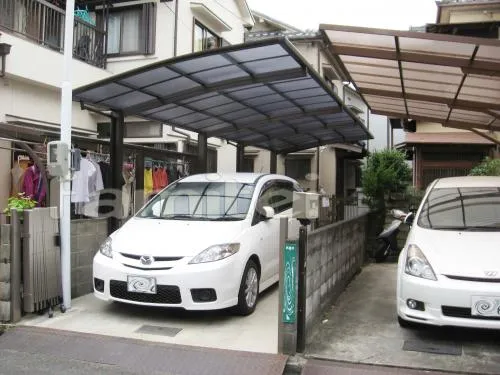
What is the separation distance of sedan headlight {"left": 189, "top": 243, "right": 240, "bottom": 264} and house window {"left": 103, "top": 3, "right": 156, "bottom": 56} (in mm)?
9227

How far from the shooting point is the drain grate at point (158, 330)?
5277mm

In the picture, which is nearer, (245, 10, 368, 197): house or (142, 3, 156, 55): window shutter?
(142, 3, 156, 55): window shutter

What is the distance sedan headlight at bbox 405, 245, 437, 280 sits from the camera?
4.79 meters

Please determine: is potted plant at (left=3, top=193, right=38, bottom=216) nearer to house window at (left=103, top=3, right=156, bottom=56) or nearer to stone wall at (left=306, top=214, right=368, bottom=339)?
stone wall at (left=306, top=214, right=368, bottom=339)

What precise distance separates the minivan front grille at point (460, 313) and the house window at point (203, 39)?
1155 cm

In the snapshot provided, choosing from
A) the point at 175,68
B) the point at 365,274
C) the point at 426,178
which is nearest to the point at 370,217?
the point at 365,274

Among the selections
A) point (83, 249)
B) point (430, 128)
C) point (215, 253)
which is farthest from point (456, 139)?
point (83, 249)

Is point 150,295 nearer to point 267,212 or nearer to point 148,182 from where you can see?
point 267,212

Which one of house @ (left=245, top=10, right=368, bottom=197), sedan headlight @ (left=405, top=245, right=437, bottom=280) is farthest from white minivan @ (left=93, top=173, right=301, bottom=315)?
house @ (left=245, top=10, right=368, bottom=197)

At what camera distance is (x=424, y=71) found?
7473mm

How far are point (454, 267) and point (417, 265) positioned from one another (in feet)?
1.14

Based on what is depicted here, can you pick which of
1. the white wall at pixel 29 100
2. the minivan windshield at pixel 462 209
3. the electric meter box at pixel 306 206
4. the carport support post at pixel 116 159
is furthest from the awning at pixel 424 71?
the white wall at pixel 29 100

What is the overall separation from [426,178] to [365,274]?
6.93m

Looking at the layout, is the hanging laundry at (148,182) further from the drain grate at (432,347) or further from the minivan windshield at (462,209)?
the drain grate at (432,347)
